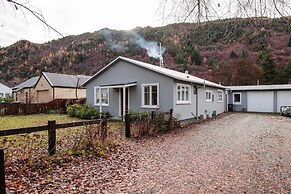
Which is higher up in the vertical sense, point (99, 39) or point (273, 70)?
point (99, 39)

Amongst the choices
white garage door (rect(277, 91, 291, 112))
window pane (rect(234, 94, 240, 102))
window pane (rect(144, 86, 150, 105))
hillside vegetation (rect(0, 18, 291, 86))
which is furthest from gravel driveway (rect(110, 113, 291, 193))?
window pane (rect(234, 94, 240, 102))

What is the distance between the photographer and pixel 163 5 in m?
3.73

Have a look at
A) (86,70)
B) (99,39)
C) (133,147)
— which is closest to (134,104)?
(133,147)

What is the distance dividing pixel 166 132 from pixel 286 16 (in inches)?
329

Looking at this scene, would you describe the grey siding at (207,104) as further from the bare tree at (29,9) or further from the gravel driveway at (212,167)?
the bare tree at (29,9)

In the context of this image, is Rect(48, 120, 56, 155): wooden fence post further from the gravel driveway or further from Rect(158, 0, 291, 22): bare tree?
Rect(158, 0, 291, 22): bare tree

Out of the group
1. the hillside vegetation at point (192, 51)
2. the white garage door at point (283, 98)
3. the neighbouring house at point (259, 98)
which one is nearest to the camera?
the hillside vegetation at point (192, 51)

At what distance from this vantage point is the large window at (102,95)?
55.0ft

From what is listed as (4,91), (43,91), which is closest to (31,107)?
(43,91)

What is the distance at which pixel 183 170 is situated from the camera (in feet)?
17.5

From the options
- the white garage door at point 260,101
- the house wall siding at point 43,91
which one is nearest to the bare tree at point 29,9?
the white garage door at point 260,101

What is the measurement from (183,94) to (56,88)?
1869 cm

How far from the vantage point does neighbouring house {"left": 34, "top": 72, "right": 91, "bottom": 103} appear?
90.1 feet

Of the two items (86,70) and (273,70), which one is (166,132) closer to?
(273,70)
